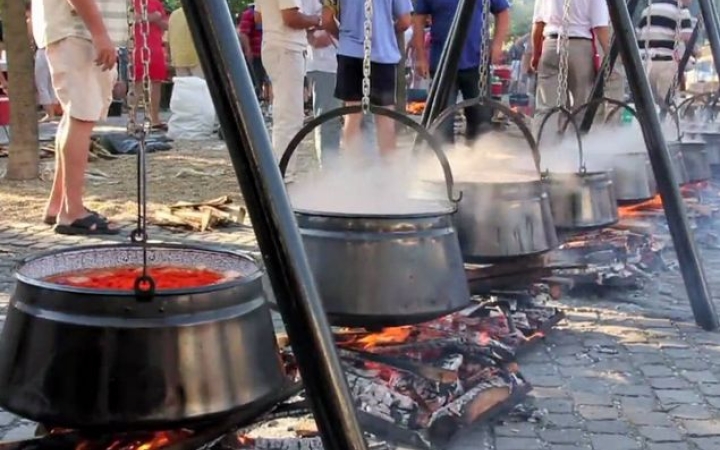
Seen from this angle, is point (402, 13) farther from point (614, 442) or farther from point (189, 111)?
point (189, 111)

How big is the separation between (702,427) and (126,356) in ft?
7.07

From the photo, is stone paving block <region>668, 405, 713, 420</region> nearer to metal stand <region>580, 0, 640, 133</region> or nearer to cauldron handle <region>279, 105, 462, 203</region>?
cauldron handle <region>279, 105, 462, 203</region>

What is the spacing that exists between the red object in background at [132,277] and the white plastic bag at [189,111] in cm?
1007

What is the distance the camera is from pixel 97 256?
2436mm

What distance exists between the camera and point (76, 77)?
550 cm

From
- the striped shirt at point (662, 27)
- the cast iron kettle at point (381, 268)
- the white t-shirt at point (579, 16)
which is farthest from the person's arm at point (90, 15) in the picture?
the striped shirt at point (662, 27)

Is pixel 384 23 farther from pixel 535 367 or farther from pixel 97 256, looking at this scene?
pixel 97 256

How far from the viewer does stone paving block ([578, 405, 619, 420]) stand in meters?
3.35

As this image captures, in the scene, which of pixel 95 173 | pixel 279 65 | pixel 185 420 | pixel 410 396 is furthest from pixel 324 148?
pixel 185 420

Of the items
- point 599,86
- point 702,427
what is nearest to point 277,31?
point 599,86

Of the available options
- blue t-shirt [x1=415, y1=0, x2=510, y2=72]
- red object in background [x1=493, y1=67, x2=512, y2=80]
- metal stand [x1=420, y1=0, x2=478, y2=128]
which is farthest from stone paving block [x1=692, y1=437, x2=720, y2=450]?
red object in background [x1=493, y1=67, x2=512, y2=80]

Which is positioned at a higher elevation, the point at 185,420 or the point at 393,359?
the point at 185,420

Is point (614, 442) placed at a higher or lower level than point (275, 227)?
lower

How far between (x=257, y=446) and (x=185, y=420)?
0.83 meters
